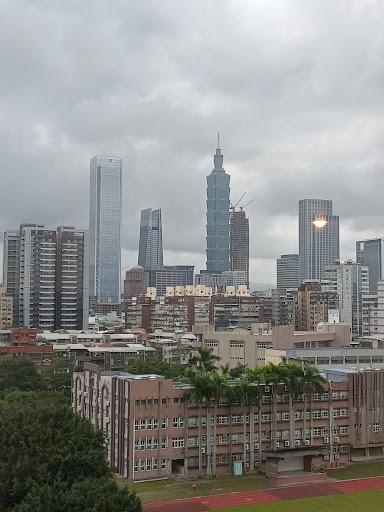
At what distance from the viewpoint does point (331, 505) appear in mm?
58750

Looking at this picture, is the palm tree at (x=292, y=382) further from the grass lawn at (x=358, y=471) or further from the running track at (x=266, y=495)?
the running track at (x=266, y=495)

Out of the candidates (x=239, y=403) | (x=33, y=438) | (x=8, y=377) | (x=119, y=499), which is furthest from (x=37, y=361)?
(x=119, y=499)

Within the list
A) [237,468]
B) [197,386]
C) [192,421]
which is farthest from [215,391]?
[237,468]

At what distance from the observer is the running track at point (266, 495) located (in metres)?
57.8

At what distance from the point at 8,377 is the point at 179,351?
1805 inches

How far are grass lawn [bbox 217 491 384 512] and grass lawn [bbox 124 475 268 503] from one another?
5274 mm

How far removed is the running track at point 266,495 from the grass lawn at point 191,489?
1.19m

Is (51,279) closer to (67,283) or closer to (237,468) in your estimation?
(67,283)

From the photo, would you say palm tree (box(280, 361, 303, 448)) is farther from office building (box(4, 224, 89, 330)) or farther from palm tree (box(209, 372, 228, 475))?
office building (box(4, 224, 89, 330))

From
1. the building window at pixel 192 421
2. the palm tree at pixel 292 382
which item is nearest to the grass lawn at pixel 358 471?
the palm tree at pixel 292 382

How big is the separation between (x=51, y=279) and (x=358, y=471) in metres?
138

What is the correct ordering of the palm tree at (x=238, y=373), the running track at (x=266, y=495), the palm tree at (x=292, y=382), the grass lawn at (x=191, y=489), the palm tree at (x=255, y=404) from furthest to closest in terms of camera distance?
1. the palm tree at (x=238, y=373)
2. the palm tree at (x=292, y=382)
3. the palm tree at (x=255, y=404)
4. the grass lawn at (x=191, y=489)
5. the running track at (x=266, y=495)

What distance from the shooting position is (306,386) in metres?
72.1

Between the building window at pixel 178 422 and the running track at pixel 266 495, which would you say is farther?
the building window at pixel 178 422
